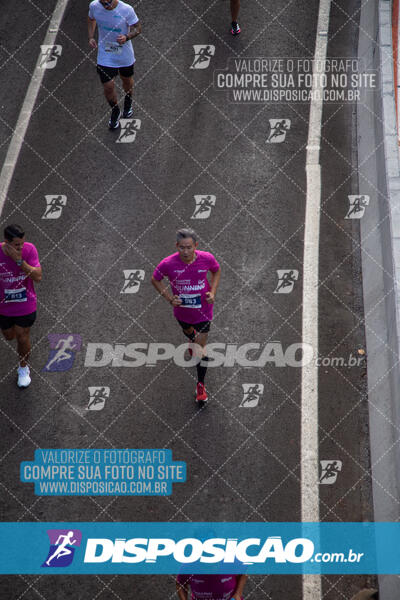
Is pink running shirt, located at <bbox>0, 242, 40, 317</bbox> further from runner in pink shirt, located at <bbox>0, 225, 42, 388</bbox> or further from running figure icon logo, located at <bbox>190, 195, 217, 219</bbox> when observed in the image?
running figure icon logo, located at <bbox>190, 195, 217, 219</bbox>

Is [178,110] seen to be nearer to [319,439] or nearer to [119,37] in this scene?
[119,37]

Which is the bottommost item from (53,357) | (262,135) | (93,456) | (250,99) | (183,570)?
(183,570)

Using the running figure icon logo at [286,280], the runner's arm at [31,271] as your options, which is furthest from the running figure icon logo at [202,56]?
the runner's arm at [31,271]

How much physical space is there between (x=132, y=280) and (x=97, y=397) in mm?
2057

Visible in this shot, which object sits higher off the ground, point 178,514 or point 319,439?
point 319,439

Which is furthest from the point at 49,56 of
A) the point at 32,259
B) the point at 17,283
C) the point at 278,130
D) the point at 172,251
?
the point at 17,283

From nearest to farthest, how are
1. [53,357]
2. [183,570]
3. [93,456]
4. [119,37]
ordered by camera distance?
[183,570] → [93,456] → [53,357] → [119,37]

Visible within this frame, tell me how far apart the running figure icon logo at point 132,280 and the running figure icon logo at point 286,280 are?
198 cm

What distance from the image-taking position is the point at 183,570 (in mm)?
7090

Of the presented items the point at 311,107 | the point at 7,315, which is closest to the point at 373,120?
the point at 311,107

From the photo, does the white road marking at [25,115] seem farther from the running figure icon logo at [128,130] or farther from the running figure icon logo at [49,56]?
the running figure icon logo at [128,130]

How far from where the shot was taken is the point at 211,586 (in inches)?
276

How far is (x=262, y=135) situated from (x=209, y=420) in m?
5.74

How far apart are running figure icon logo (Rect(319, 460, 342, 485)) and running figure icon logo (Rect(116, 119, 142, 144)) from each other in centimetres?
680
